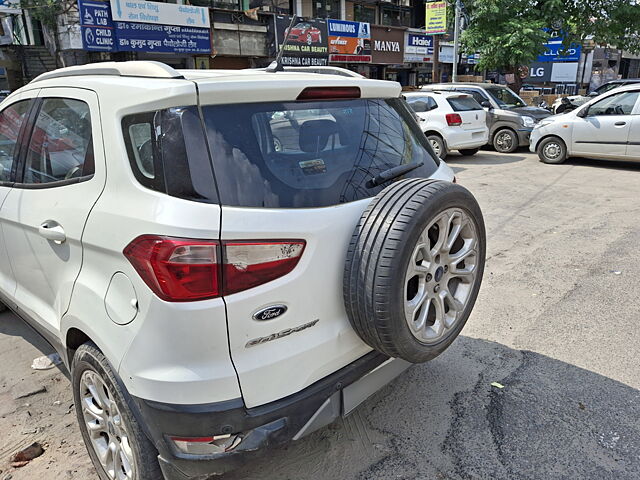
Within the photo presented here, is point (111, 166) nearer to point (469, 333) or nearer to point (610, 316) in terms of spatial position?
point (469, 333)

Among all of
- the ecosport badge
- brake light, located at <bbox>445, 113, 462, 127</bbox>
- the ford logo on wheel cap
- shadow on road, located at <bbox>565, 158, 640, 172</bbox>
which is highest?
brake light, located at <bbox>445, 113, 462, 127</bbox>

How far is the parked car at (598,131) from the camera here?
9.84 m

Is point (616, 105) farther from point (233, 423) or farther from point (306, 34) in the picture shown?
point (306, 34)

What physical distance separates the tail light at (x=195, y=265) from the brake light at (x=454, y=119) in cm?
1034

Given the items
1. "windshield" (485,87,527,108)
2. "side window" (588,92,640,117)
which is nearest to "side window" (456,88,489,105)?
"windshield" (485,87,527,108)

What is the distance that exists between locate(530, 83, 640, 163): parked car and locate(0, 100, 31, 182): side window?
10.4m

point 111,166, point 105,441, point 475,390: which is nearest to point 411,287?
point 475,390

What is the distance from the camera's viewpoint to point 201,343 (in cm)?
176

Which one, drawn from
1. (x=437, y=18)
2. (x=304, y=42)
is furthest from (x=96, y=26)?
(x=437, y=18)

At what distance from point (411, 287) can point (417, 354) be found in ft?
0.97

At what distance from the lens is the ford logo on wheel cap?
1.83 metres

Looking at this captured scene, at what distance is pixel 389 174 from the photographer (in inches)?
92.2

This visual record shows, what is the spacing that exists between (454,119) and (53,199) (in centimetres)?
1023

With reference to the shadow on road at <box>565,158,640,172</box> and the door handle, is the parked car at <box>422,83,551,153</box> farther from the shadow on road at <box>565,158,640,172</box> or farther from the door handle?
the door handle
